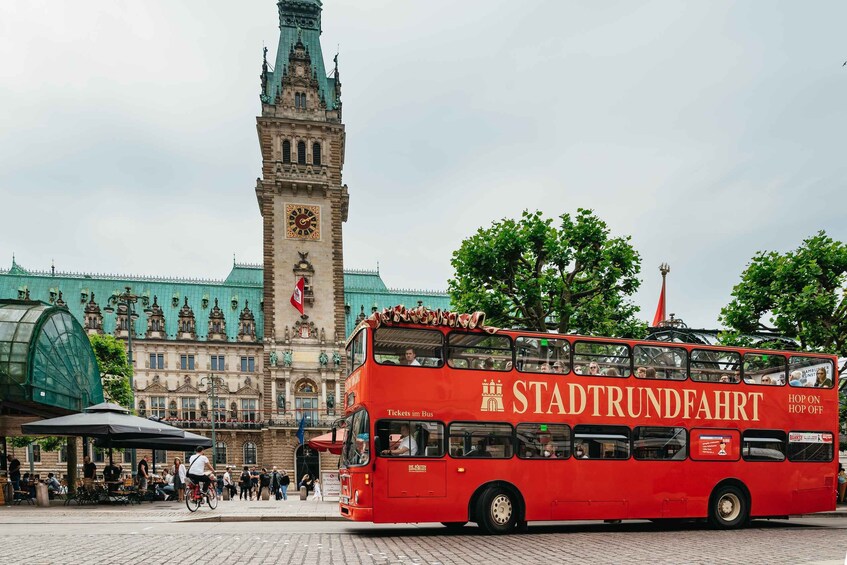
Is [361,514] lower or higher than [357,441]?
lower

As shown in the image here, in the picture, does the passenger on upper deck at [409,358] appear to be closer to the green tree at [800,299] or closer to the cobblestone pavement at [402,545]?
the cobblestone pavement at [402,545]

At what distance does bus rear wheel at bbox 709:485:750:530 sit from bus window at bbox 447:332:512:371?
6743 mm

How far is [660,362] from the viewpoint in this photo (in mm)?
19500

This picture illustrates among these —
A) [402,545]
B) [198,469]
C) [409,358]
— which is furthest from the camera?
[198,469]

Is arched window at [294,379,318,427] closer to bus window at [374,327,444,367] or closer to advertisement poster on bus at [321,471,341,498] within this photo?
advertisement poster on bus at [321,471,341,498]

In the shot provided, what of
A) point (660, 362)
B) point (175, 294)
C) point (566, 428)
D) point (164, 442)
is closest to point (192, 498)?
point (164, 442)

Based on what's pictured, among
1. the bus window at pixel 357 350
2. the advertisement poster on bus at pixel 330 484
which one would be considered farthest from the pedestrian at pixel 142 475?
the bus window at pixel 357 350

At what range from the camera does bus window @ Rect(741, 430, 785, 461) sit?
20.3 meters

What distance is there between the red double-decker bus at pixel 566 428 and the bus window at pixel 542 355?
0.11 feet

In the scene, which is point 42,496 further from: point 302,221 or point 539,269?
point 302,221

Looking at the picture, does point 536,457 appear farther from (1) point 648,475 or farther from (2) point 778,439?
(2) point 778,439

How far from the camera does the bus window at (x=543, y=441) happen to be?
59.5 ft

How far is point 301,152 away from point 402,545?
245 feet

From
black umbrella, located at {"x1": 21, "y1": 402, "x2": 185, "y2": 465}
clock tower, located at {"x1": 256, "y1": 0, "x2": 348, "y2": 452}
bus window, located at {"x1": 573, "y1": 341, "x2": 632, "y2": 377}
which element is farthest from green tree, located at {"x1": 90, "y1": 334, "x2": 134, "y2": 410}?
bus window, located at {"x1": 573, "y1": 341, "x2": 632, "y2": 377}
